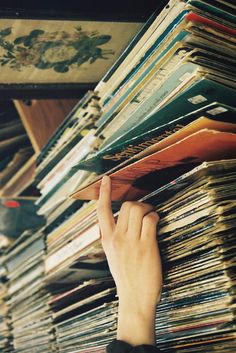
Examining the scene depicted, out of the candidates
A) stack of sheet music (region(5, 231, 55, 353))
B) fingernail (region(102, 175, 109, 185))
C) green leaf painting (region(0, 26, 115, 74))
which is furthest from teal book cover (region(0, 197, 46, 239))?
fingernail (region(102, 175, 109, 185))

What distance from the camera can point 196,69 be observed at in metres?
0.88

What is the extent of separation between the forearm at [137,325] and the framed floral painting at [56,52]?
0.78 m

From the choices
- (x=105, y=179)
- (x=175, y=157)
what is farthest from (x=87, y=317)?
(x=175, y=157)

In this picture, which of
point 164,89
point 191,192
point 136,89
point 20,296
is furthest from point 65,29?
point 20,296

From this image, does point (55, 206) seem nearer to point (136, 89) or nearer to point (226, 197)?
point (136, 89)

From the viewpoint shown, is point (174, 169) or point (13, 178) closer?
point (174, 169)

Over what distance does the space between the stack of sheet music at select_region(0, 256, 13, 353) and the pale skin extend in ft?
3.95

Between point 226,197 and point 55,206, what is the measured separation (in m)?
0.91

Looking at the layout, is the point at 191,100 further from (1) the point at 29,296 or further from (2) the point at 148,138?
(1) the point at 29,296

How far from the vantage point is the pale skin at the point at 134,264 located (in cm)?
100

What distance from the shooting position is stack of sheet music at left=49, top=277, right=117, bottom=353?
4.13 feet

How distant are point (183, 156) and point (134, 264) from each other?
0.92 feet

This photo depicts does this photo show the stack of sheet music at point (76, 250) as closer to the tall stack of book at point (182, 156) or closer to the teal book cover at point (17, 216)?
the tall stack of book at point (182, 156)

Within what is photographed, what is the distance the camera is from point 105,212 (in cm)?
115
